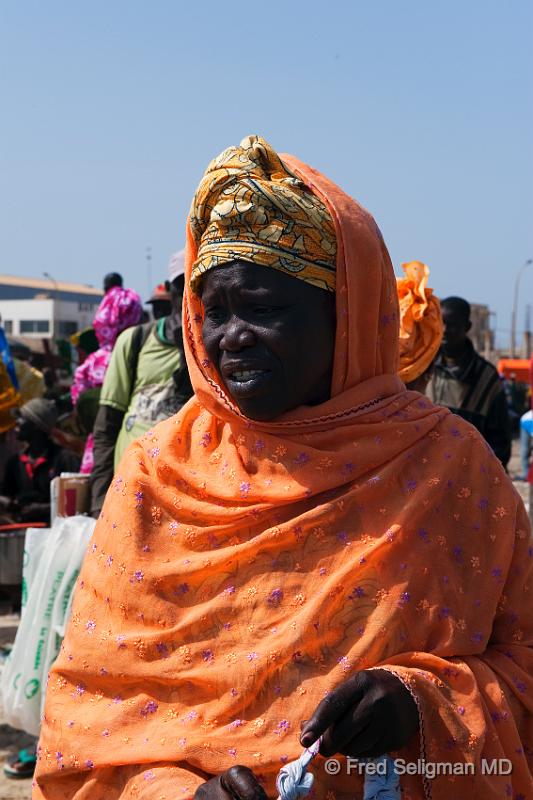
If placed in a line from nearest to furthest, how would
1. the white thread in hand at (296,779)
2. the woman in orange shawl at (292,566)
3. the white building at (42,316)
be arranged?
the white thread in hand at (296,779) → the woman in orange shawl at (292,566) → the white building at (42,316)

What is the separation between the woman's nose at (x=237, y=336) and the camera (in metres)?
2.19

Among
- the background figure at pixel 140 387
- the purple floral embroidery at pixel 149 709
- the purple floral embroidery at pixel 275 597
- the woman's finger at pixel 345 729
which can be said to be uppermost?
the background figure at pixel 140 387

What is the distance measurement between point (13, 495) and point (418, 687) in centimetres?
582

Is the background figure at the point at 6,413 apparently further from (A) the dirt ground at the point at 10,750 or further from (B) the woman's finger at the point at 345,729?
(B) the woman's finger at the point at 345,729

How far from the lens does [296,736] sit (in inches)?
80.0

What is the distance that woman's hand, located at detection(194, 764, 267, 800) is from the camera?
6.15 ft

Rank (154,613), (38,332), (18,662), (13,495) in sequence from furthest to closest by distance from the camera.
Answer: (38,332), (13,495), (18,662), (154,613)

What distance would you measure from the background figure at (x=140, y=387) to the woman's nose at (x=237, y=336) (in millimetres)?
2349

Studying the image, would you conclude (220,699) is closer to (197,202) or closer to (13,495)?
(197,202)

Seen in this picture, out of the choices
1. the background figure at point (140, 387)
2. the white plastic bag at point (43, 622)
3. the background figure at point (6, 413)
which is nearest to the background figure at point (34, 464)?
the background figure at point (6, 413)

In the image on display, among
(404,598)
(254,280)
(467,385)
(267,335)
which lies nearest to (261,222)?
(254,280)

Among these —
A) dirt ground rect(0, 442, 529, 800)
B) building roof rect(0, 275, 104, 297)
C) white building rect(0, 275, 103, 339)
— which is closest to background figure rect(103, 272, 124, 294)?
dirt ground rect(0, 442, 529, 800)

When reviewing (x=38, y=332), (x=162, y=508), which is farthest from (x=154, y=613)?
(x=38, y=332)

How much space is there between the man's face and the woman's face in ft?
14.0
